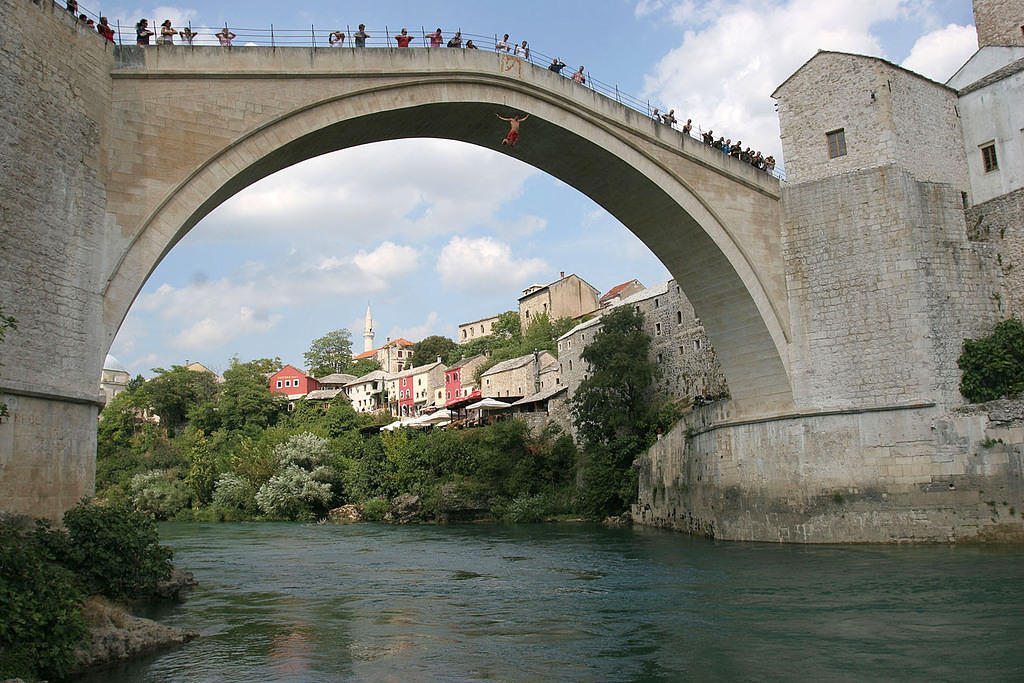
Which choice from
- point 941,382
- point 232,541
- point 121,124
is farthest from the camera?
point 232,541

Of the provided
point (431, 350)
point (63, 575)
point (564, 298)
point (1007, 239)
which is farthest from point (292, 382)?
point (63, 575)

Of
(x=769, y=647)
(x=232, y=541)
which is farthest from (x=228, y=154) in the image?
(x=232, y=541)

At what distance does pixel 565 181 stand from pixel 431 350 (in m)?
52.4

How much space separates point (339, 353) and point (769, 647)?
74.6 metres

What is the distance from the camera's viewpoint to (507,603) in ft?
37.9

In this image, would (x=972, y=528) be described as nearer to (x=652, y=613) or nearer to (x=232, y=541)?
(x=652, y=613)

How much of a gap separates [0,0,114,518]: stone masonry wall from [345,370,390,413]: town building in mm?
53528

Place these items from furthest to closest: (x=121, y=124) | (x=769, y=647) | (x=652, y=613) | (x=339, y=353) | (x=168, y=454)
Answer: (x=339, y=353), (x=168, y=454), (x=121, y=124), (x=652, y=613), (x=769, y=647)

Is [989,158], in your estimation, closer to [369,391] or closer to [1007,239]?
[1007,239]

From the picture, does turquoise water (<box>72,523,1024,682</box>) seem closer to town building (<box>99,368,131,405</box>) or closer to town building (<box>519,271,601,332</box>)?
town building (<box>519,271,601,332</box>)

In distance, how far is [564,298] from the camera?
57.8 meters

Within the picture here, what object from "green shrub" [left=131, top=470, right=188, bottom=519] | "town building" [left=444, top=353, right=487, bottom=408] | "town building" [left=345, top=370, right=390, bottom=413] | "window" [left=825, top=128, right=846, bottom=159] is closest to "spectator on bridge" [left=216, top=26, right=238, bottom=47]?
"window" [left=825, top=128, right=846, bottom=159]

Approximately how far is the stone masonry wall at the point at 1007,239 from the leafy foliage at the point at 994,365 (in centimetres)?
63

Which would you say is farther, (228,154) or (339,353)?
(339,353)
